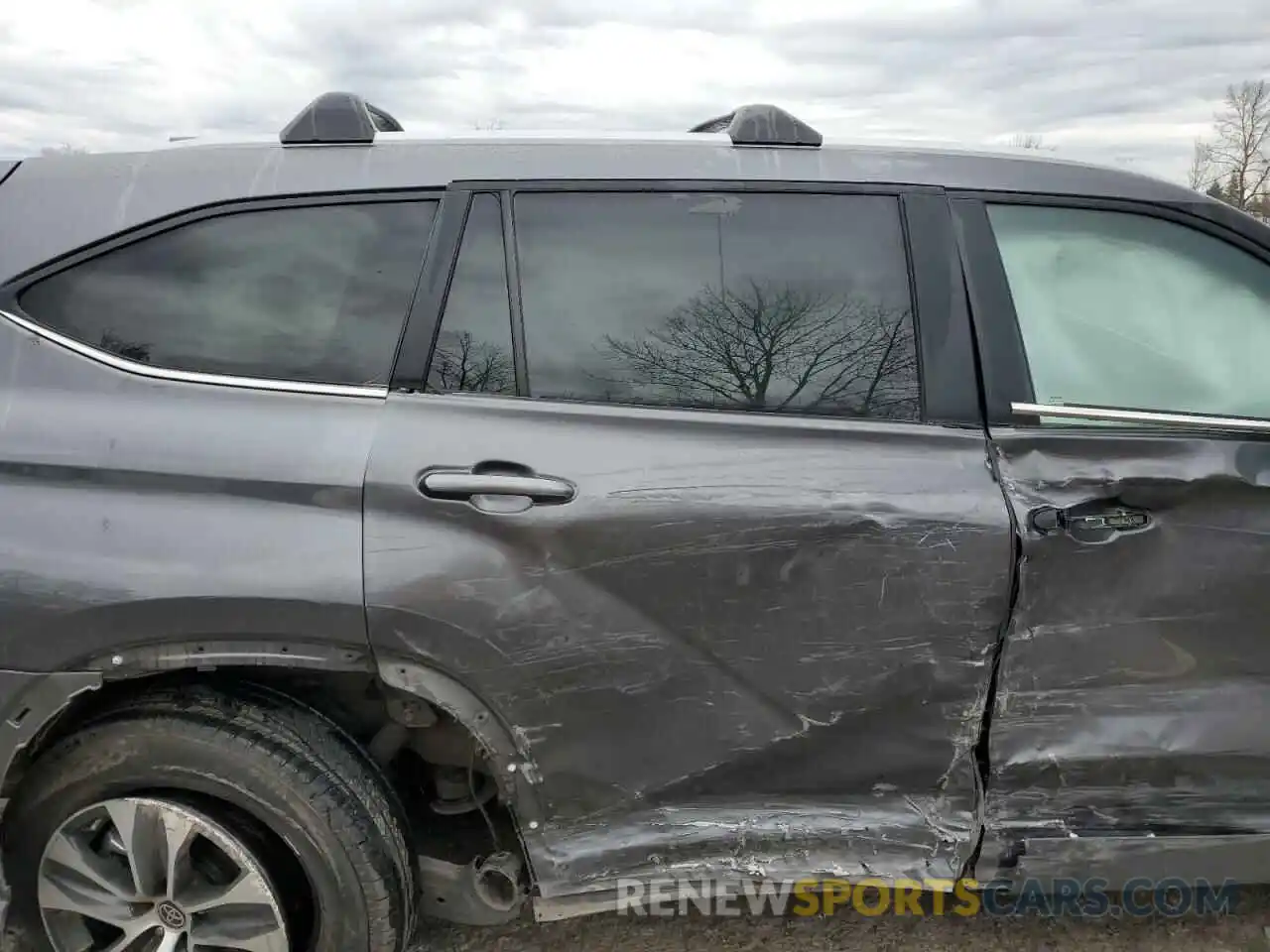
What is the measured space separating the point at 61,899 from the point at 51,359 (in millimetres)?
1211

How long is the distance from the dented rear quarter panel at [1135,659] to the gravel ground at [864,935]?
1.73 feet

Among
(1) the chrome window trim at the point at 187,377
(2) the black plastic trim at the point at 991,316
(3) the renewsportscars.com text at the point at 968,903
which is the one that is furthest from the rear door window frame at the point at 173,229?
(3) the renewsportscars.com text at the point at 968,903

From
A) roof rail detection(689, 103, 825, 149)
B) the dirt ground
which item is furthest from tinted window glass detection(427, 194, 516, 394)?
the dirt ground

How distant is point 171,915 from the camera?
1960 mm

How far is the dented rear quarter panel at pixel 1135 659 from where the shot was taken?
187 centimetres

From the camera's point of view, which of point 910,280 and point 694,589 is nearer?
point 694,589

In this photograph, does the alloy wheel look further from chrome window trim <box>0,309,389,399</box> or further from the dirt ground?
chrome window trim <box>0,309,389,399</box>

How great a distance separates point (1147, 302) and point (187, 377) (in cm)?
215

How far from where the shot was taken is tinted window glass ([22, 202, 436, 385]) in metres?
1.90

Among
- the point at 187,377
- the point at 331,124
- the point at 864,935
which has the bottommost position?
the point at 864,935

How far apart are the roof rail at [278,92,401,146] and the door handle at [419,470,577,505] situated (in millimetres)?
828

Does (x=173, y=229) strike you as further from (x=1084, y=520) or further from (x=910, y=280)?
(x=1084, y=520)

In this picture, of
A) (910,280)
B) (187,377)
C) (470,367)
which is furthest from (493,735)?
(910,280)

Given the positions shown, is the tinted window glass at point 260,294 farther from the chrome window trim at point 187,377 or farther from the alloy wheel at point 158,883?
the alloy wheel at point 158,883
